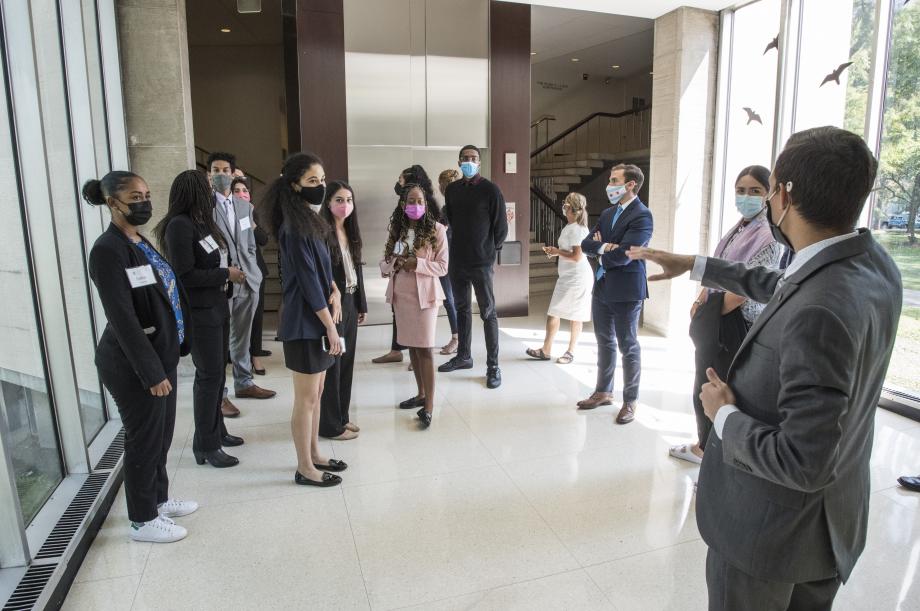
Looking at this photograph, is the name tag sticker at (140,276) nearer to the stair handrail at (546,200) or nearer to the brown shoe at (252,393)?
the brown shoe at (252,393)

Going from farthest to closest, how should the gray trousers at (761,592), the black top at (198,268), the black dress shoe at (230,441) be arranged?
the black dress shoe at (230,441)
the black top at (198,268)
the gray trousers at (761,592)

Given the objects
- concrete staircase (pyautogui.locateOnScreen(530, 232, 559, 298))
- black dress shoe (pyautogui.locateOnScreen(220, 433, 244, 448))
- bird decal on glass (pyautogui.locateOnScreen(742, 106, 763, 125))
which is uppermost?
bird decal on glass (pyautogui.locateOnScreen(742, 106, 763, 125))

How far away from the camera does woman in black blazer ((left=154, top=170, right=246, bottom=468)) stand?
10.0 ft

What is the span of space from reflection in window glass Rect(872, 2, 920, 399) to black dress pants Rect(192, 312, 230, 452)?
4.69 metres

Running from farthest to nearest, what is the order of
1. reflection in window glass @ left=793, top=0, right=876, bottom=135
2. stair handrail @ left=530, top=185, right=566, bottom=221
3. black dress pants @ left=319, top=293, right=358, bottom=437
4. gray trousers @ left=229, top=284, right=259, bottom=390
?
stair handrail @ left=530, top=185, right=566, bottom=221 → reflection in window glass @ left=793, top=0, right=876, bottom=135 → gray trousers @ left=229, top=284, right=259, bottom=390 → black dress pants @ left=319, top=293, right=358, bottom=437

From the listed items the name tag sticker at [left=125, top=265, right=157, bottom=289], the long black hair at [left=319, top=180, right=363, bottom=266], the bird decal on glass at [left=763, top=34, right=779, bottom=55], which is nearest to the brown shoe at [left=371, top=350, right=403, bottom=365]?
the long black hair at [left=319, top=180, right=363, bottom=266]

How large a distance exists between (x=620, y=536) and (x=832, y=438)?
179 cm

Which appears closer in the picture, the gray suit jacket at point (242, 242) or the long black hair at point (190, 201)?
the long black hair at point (190, 201)

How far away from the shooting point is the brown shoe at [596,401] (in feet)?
13.9

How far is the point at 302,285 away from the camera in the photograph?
2828mm

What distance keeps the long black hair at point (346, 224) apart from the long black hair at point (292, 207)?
0.64ft

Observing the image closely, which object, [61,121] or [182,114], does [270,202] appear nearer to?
[61,121]

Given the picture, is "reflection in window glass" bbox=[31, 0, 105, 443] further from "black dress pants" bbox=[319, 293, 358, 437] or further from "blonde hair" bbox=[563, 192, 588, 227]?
Result: "blonde hair" bbox=[563, 192, 588, 227]

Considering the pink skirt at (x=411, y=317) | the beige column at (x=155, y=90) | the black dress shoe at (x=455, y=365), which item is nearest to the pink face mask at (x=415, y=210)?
the pink skirt at (x=411, y=317)
